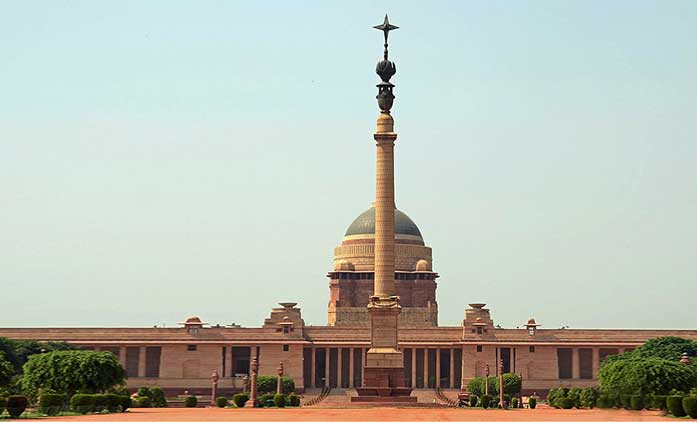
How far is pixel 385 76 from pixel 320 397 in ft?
85.7

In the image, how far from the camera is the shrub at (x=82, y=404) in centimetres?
6881

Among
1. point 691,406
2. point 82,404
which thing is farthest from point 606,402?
point 82,404

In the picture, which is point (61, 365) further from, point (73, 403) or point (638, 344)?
point (638, 344)

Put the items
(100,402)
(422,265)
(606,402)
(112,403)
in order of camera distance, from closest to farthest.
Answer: (606,402) < (100,402) < (112,403) < (422,265)

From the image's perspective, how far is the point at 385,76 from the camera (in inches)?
3725

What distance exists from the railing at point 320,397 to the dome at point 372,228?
19591 mm

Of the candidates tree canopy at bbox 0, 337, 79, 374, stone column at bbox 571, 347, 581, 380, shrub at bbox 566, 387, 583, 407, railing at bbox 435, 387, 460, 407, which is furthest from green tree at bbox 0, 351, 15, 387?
stone column at bbox 571, 347, 581, 380

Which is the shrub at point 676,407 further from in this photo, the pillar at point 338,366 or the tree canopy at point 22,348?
the pillar at point 338,366

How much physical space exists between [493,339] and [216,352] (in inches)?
966

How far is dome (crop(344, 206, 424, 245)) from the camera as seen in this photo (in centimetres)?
13075

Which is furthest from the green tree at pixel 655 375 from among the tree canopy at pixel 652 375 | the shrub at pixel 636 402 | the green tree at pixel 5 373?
the green tree at pixel 5 373

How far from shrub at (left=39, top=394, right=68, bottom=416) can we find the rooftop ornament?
3394cm

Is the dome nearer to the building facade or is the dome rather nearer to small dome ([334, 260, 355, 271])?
small dome ([334, 260, 355, 271])

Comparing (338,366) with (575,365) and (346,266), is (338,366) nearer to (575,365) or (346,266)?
(346,266)
